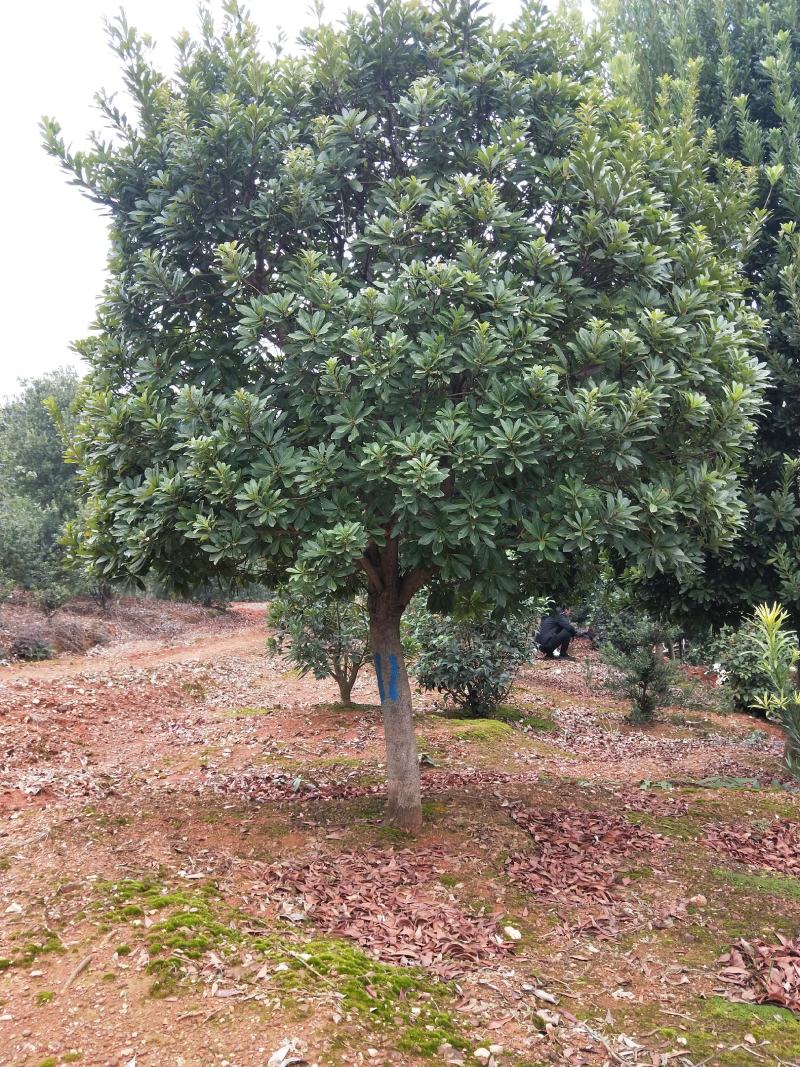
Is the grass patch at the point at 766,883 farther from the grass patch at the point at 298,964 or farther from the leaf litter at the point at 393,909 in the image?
the grass patch at the point at 298,964

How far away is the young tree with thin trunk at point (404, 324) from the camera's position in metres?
5.08

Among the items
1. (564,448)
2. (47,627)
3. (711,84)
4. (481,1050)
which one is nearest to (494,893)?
(481,1050)

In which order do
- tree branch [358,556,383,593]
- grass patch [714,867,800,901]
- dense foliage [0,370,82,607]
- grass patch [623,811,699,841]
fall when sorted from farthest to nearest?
dense foliage [0,370,82,607], grass patch [623,811,699,841], tree branch [358,556,383,593], grass patch [714,867,800,901]

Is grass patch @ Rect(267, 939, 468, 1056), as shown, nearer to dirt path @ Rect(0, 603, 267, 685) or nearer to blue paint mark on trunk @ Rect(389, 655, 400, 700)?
blue paint mark on trunk @ Rect(389, 655, 400, 700)

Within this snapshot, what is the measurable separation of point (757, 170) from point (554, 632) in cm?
1939

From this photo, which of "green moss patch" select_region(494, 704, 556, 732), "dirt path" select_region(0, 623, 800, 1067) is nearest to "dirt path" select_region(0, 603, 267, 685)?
"dirt path" select_region(0, 623, 800, 1067)

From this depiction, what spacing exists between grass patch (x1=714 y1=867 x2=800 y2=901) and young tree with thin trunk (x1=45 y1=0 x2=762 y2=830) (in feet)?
8.79

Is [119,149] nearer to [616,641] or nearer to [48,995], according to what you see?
[48,995]

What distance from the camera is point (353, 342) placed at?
4996 mm

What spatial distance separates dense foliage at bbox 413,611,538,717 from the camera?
13.7 metres

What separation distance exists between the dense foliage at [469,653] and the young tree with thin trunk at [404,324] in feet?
22.5

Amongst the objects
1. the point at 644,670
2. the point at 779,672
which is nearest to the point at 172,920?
→ the point at 779,672

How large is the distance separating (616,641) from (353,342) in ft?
46.1

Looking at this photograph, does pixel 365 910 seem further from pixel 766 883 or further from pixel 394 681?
pixel 766 883
